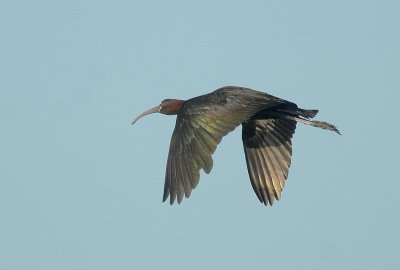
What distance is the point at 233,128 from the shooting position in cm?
2303

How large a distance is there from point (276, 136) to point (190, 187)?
514 centimetres

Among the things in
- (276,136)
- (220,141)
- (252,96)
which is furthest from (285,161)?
(220,141)

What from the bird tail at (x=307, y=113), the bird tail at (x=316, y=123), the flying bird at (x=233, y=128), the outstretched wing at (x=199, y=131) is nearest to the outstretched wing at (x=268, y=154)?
the flying bird at (x=233, y=128)

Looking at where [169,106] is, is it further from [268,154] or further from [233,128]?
[233,128]

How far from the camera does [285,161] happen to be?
26.5 meters

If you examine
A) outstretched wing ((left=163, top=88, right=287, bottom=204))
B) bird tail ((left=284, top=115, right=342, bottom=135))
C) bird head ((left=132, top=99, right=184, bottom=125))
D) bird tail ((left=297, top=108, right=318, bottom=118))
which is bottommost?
outstretched wing ((left=163, top=88, right=287, bottom=204))

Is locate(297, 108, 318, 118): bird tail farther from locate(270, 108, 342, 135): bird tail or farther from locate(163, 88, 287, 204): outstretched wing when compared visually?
locate(163, 88, 287, 204): outstretched wing

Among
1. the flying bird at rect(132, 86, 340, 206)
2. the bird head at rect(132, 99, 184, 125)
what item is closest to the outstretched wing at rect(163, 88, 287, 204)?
the flying bird at rect(132, 86, 340, 206)

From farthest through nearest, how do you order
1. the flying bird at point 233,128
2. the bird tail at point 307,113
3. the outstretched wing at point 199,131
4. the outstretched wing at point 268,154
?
the outstretched wing at point 268,154, the bird tail at point 307,113, the flying bird at point 233,128, the outstretched wing at point 199,131

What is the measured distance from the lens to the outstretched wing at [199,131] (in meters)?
22.4

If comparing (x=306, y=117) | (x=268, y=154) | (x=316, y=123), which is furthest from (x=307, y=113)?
(x=268, y=154)

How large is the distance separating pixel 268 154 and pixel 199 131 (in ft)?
13.0

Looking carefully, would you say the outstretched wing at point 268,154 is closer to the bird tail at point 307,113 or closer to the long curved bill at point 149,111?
the bird tail at point 307,113

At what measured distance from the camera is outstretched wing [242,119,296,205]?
1038 inches
